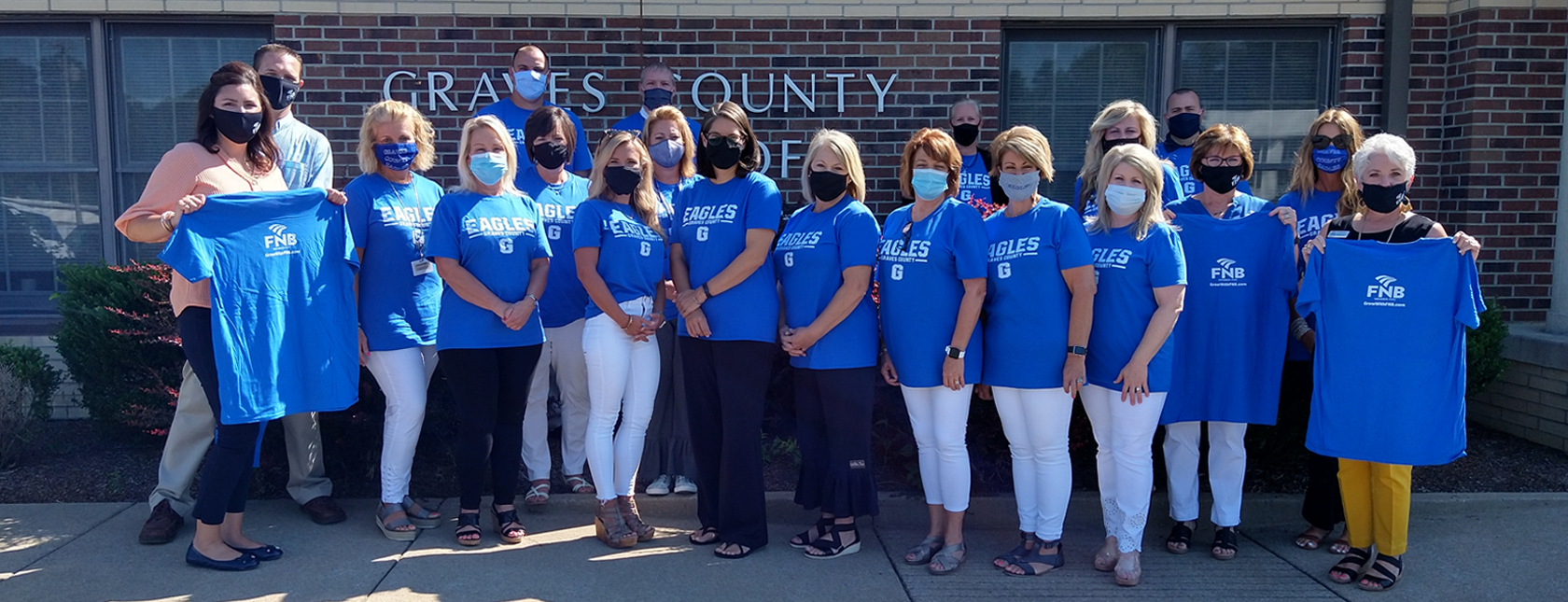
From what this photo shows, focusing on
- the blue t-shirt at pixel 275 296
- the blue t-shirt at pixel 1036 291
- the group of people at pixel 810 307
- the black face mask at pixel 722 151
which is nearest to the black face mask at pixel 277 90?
the group of people at pixel 810 307

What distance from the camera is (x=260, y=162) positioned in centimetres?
434

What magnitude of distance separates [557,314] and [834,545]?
5.24 ft

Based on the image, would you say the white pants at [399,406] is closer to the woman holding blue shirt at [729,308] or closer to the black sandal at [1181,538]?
the woman holding blue shirt at [729,308]

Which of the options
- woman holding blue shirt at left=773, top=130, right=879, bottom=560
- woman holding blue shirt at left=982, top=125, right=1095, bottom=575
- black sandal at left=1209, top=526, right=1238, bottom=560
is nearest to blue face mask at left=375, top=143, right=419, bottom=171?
woman holding blue shirt at left=773, top=130, right=879, bottom=560

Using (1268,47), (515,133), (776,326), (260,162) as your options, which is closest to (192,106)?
(515,133)

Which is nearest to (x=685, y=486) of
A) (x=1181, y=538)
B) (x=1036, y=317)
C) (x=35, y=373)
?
(x=1036, y=317)

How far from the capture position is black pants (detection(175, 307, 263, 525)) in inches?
164

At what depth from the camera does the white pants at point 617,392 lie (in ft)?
14.6

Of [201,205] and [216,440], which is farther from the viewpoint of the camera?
[216,440]

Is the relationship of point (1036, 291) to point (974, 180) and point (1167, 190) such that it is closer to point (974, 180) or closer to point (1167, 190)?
point (1167, 190)

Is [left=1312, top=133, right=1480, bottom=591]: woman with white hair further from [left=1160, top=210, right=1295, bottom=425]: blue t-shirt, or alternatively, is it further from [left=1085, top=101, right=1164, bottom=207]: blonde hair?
[left=1085, top=101, right=1164, bottom=207]: blonde hair

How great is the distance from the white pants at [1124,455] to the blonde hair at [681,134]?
1.90 metres

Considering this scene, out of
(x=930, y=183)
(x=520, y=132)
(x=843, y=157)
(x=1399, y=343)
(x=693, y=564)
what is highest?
(x=520, y=132)

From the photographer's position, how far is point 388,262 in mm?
4508
